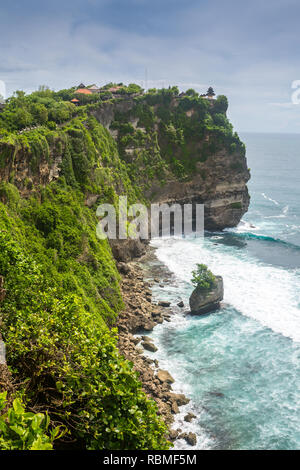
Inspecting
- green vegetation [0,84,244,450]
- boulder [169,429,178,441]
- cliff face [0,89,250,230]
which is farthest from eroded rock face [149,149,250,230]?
boulder [169,429,178,441]

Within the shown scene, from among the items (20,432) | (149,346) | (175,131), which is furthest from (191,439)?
(175,131)

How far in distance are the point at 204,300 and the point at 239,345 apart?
7038mm

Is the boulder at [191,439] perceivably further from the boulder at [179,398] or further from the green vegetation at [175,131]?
the green vegetation at [175,131]

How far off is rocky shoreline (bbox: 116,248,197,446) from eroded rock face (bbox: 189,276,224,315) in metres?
2.11

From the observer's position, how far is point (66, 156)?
4416 centimetres

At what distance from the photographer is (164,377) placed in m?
29.2

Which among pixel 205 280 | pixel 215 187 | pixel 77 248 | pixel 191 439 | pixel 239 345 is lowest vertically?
pixel 191 439

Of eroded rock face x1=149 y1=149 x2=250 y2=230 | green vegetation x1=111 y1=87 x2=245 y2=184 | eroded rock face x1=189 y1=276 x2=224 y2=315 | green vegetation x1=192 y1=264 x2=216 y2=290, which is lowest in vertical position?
eroded rock face x1=189 y1=276 x2=224 y2=315

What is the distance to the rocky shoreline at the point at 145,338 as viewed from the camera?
26136 millimetres

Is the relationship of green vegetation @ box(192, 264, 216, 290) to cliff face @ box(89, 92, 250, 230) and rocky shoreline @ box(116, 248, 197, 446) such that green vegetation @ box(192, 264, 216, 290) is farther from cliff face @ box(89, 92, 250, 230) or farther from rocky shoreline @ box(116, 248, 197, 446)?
→ cliff face @ box(89, 92, 250, 230)

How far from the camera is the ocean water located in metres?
25.4

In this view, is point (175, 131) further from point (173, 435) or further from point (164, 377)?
point (173, 435)

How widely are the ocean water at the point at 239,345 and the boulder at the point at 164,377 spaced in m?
0.57

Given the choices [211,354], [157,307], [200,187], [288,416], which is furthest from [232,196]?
[288,416]
